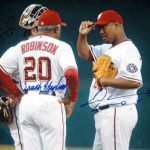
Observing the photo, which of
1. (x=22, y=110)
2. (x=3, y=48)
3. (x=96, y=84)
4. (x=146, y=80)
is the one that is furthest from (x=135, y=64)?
(x=3, y=48)

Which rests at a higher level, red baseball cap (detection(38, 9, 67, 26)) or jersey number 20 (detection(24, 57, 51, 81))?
red baseball cap (detection(38, 9, 67, 26))

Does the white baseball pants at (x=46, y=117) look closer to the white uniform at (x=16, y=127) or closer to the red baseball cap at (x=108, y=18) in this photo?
the white uniform at (x=16, y=127)

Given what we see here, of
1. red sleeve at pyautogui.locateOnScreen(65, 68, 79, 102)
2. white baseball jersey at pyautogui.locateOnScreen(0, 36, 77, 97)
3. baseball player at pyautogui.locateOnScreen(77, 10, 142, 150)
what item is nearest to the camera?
red sleeve at pyautogui.locateOnScreen(65, 68, 79, 102)

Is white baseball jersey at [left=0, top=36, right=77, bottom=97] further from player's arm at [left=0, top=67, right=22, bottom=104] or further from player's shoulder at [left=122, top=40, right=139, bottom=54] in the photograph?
player's shoulder at [left=122, top=40, right=139, bottom=54]

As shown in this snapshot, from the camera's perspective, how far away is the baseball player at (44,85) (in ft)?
21.4

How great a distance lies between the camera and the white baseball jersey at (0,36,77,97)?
21.4ft

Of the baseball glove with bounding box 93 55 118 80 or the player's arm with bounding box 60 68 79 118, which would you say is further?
the baseball glove with bounding box 93 55 118 80

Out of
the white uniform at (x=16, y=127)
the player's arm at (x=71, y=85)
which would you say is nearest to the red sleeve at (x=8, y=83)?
the white uniform at (x=16, y=127)

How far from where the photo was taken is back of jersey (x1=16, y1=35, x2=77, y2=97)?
6.52m

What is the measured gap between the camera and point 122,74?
266 inches

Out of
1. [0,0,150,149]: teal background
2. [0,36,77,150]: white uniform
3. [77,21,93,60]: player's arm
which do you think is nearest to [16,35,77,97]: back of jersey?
[0,36,77,150]: white uniform
